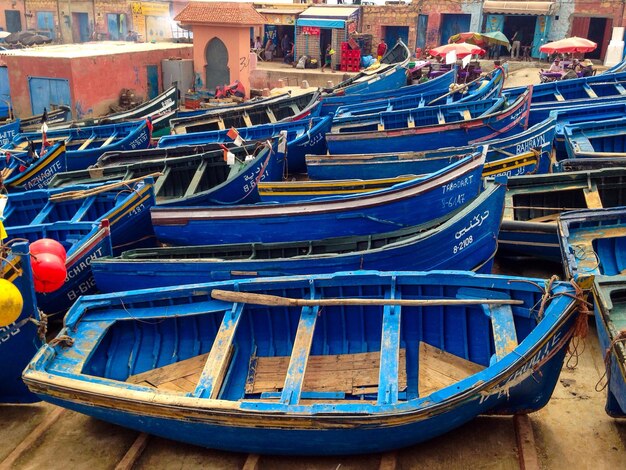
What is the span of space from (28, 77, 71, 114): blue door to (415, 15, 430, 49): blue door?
2059cm

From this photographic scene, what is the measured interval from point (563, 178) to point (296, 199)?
4.28m

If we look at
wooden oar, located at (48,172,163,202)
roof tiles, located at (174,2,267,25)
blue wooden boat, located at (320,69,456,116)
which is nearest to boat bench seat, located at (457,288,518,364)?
wooden oar, located at (48,172,163,202)

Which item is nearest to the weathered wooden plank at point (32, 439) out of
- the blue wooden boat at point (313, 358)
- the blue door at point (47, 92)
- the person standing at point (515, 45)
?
the blue wooden boat at point (313, 358)

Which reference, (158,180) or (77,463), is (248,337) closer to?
(77,463)

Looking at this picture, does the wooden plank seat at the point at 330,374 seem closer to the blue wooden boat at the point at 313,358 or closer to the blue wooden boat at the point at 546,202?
the blue wooden boat at the point at 313,358

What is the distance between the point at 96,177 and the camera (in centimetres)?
1076

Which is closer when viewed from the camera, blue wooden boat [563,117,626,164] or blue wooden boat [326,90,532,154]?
blue wooden boat [563,117,626,164]

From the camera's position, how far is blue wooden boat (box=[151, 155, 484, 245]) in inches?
329

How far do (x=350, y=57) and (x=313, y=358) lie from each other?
24.7 m

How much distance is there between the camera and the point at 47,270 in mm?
6543

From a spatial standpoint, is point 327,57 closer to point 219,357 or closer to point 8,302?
point 219,357

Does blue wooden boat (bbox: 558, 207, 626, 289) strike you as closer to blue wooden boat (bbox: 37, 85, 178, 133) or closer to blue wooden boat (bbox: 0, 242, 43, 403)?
blue wooden boat (bbox: 0, 242, 43, 403)

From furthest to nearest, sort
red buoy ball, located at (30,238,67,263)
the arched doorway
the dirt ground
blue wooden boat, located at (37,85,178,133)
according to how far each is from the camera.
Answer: the arched doorway < blue wooden boat, located at (37,85,178,133) < red buoy ball, located at (30,238,67,263) < the dirt ground

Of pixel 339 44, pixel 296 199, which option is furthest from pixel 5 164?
pixel 339 44
